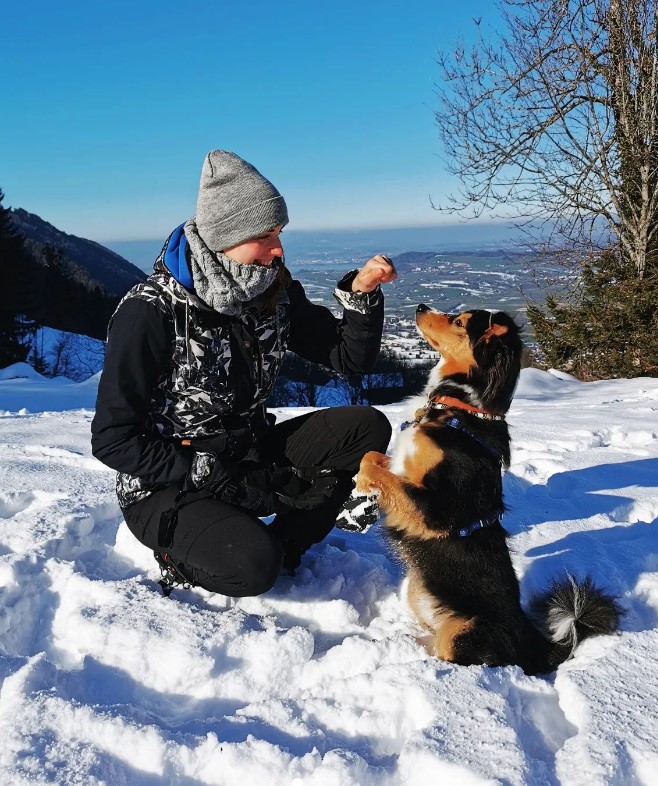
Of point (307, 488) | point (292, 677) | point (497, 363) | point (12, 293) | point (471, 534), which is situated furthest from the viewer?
point (12, 293)

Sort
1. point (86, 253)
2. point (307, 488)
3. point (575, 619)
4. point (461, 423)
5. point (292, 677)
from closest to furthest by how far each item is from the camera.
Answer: point (292, 677) < point (575, 619) < point (461, 423) < point (307, 488) < point (86, 253)

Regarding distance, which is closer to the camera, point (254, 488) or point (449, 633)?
point (449, 633)

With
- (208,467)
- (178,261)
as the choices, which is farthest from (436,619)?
(178,261)

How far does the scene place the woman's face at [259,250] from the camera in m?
2.38

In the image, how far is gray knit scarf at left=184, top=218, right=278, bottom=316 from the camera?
7.61ft

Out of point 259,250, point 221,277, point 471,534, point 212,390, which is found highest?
point 259,250

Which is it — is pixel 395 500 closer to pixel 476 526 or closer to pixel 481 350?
pixel 476 526

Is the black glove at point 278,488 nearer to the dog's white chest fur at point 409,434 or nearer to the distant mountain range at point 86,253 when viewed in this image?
the dog's white chest fur at point 409,434

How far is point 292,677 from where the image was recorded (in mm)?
2100

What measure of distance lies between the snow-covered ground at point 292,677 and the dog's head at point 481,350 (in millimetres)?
940

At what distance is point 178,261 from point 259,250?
0.32 metres

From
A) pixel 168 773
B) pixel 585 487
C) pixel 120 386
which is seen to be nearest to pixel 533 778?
pixel 168 773

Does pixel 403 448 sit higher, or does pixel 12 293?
pixel 12 293

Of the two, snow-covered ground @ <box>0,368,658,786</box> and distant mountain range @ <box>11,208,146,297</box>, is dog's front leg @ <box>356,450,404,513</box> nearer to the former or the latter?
snow-covered ground @ <box>0,368,658,786</box>
